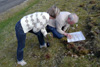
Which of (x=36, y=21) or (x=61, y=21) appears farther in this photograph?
(x=61, y=21)

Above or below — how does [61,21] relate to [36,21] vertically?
below

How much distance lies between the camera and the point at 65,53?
17.0 feet

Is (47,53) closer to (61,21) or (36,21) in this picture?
(61,21)

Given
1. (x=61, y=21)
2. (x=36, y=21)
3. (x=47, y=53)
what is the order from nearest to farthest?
(x=36, y=21), (x=61, y=21), (x=47, y=53)

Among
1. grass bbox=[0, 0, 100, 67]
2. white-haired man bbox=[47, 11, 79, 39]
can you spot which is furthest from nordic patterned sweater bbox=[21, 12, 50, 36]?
grass bbox=[0, 0, 100, 67]

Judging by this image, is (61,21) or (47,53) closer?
(61,21)

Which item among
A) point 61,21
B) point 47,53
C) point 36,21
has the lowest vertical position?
point 47,53

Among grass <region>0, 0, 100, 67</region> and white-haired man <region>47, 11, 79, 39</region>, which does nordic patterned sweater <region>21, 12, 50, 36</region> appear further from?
grass <region>0, 0, 100, 67</region>

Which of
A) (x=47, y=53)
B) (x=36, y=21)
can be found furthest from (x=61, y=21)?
(x=47, y=53)

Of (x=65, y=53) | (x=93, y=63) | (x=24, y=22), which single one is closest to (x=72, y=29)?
(x=65, y=53)

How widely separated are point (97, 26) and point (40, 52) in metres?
3.22

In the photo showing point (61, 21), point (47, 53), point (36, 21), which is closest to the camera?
point (36, 21)

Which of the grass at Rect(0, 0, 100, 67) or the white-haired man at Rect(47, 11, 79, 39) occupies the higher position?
the white-haired man at Rect(47, 11, 79, 39)

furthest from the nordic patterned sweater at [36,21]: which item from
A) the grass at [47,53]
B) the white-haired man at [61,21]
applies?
the grass at [47,53]
